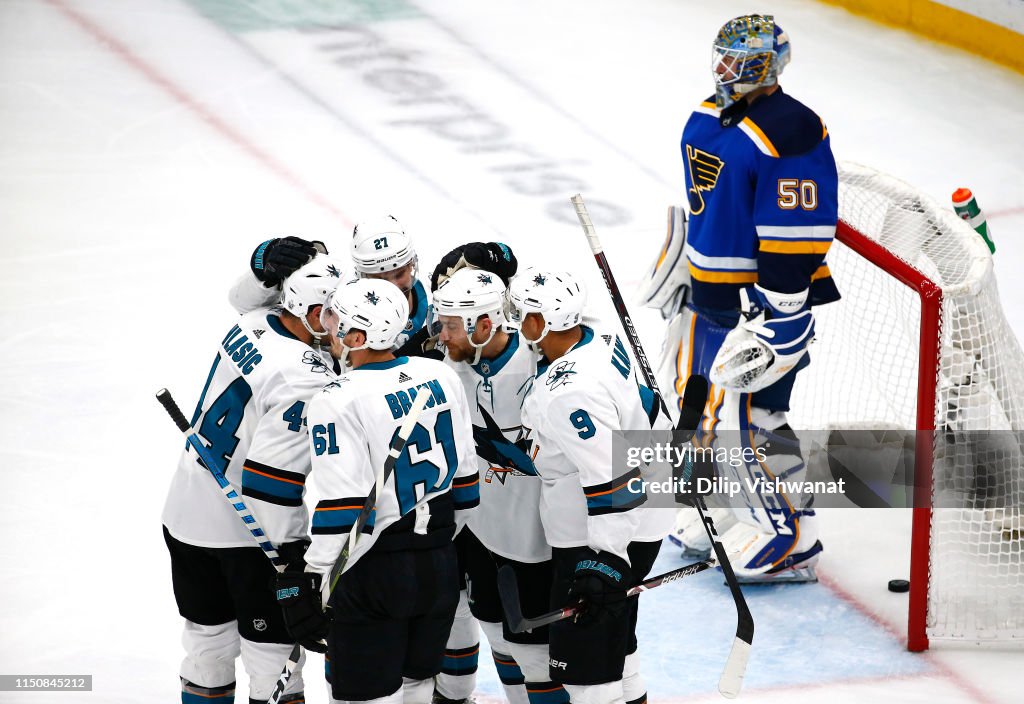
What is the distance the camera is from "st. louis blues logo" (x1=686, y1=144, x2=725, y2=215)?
14.3 ft

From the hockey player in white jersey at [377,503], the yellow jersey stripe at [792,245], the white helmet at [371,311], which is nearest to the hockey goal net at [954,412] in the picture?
the yellow jersey stripe at [792,245]

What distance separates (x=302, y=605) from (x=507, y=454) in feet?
2.06

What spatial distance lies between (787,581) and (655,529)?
4.17 feet

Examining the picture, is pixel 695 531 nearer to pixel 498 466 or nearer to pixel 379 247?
pixel 498 466

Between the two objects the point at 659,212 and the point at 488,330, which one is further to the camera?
the point at 659,212

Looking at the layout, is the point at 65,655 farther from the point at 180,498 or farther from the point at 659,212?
the point at 659,212

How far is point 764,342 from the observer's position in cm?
429

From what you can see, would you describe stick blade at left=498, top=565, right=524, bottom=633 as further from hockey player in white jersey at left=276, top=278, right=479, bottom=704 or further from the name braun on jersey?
the name braun on jersey

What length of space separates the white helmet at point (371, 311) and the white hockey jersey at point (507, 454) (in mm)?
349

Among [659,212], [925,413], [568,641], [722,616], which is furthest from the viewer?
[659,212]

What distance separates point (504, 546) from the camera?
11.8 feet

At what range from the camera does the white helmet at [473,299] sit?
135 inches

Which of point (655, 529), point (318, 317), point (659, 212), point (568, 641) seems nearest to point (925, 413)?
point (655, 529)

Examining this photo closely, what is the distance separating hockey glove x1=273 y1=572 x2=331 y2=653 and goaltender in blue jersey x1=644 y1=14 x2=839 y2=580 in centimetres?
156
